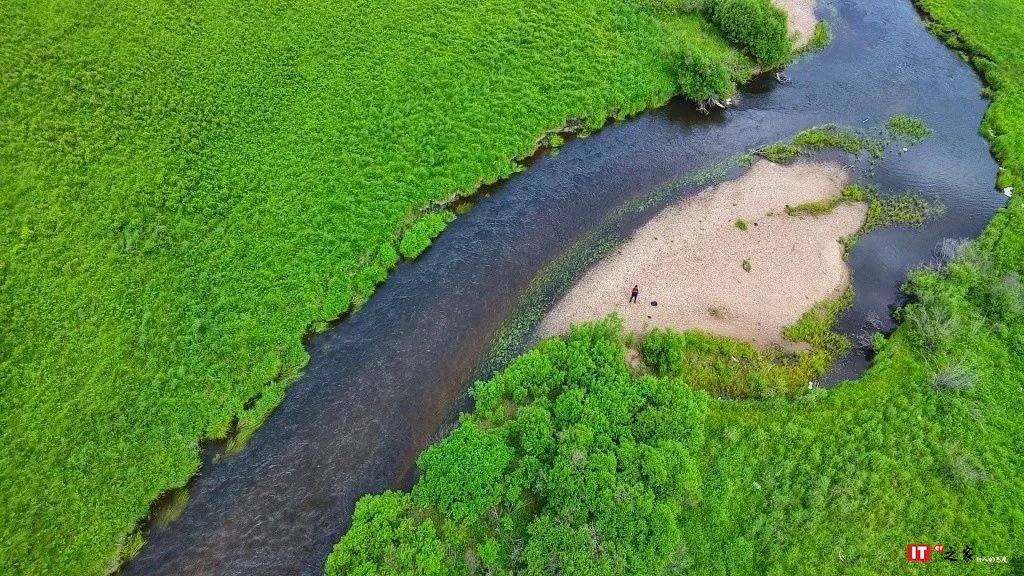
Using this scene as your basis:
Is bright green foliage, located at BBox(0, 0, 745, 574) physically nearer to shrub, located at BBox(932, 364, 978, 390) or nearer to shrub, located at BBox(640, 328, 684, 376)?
shrub, located at BBox(640, 328, 684, 376)

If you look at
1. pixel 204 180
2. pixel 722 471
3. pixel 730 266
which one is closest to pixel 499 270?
pixel 730 266

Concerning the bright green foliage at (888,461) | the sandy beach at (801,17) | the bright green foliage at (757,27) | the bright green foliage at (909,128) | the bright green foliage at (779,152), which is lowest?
the bright green foliage at (888,461)

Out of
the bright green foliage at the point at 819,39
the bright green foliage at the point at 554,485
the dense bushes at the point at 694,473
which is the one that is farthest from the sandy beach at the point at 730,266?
the bright green foliage at the point at 819,39

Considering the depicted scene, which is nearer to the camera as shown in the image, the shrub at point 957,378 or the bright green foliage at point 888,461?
the bright green foliage at point 888,461

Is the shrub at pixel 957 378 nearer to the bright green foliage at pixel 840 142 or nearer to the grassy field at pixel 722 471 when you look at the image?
the grassy field at pixel 722 471

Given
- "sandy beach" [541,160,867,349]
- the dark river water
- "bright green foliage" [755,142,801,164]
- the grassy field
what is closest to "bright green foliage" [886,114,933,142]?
the dark river water
